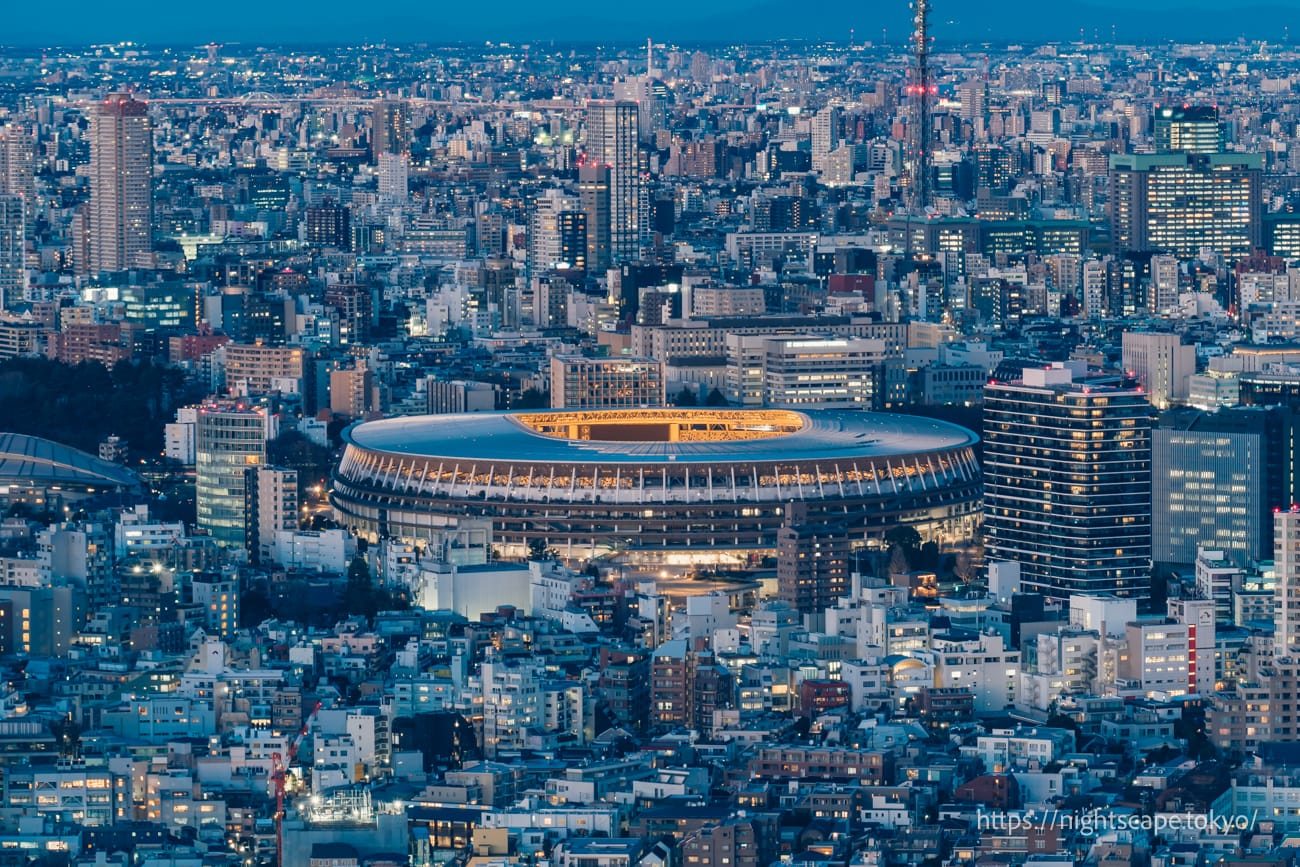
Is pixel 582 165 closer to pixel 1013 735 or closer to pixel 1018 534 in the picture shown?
pixel 1018 534

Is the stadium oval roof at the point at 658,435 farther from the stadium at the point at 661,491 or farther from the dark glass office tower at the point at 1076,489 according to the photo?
the dark glass office tower at the point at 1076,489

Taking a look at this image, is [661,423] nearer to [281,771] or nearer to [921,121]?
[281,771]

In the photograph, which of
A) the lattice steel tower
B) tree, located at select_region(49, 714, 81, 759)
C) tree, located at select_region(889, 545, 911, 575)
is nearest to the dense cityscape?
tree, located at select_region(49, 714, 81, 759)

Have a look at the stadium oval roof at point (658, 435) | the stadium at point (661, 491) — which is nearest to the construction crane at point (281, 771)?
the stadium at point (661, 491)

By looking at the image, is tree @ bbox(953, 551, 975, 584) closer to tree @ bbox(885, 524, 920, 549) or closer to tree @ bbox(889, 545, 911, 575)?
tree @ bbox(885, 524, 920, 549)

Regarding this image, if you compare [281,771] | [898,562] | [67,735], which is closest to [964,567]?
[898,562]

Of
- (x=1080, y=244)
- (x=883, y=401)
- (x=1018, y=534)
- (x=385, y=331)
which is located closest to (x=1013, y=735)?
(x=1018, y=534)

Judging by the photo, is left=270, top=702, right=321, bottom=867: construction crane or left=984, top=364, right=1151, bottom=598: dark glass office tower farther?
left=984, top=364, right=1151, bottom=598: dark glass office tower
